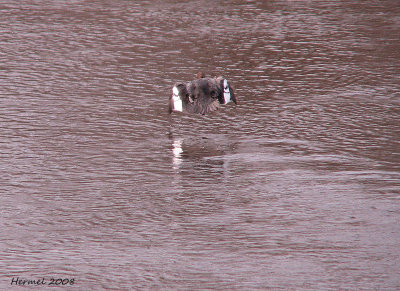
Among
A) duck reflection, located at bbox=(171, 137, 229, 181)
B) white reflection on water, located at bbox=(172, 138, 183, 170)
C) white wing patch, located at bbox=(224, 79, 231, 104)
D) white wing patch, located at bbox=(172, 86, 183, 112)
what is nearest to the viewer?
duck reflection, located at bbox=(171, 137, 229, 181)

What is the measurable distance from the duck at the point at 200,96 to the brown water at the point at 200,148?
23 cm

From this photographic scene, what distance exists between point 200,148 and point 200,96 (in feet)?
2.45

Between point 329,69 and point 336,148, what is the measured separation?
246 cm

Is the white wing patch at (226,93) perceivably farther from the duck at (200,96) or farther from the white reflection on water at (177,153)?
the white reflection on water at (177,153)

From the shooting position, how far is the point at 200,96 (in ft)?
27.0

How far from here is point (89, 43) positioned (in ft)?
35.8

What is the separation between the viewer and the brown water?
552 centimetres

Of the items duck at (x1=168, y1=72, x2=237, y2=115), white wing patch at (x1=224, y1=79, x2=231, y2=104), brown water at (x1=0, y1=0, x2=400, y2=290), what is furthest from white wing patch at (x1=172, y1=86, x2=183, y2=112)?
white wing patch at (x1=224, y1=79, x2=231, y2=104)

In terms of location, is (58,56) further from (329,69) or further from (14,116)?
(329,69)

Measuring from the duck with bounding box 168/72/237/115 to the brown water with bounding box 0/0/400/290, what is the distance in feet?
0.75

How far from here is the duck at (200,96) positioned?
8.20 metres

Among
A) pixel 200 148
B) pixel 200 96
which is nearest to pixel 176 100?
pixel 200 96

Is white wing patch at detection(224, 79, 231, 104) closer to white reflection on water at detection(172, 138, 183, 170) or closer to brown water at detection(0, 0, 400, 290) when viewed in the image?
brown water at detection(0, 0, 400, 290)

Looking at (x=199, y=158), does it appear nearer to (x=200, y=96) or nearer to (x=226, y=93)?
(x=200, y=96)
